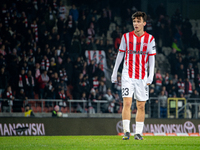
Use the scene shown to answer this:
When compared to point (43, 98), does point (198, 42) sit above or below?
above

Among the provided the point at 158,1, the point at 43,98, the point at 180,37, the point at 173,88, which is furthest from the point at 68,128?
the point at 158,1

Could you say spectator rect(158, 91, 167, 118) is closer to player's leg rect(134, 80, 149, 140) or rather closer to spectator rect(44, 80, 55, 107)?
spectator rect(44, 80, 55, 107)

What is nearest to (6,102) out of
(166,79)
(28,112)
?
(28,112)

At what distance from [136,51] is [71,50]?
11174mm

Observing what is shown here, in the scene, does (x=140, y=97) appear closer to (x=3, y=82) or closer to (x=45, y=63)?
(x=3, y=82)

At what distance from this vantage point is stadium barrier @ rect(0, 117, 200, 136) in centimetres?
1266

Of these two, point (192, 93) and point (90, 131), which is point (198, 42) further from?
point (90, 131)

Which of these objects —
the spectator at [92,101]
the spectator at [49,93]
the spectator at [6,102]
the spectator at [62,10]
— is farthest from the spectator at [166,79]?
the spectator at [6,102]

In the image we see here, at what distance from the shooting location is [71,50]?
60.9 ft

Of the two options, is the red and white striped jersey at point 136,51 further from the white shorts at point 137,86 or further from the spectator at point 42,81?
the spectator at point 42,81

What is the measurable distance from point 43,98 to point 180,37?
877cm

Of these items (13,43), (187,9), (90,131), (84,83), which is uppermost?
(187,9)

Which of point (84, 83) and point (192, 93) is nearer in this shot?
point (84, 83)

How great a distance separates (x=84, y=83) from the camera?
17141 millimetres
